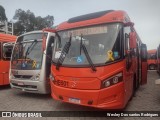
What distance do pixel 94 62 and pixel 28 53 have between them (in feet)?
12.5

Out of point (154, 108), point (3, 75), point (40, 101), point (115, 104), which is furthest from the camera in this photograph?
point (3, 75)

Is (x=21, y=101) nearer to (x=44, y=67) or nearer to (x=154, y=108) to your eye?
(x=44, y=67)

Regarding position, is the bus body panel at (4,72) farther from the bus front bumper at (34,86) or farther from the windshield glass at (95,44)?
the windshield glass at (95,44)

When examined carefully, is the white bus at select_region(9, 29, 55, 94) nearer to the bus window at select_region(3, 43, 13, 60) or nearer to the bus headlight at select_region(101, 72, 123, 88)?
the bus window at select_region(3, 43, 13, 60)

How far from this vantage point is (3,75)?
10.5 m

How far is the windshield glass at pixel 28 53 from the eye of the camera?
27.1 ft

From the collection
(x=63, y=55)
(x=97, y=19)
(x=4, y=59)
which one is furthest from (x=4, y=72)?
(x=97, y=19)

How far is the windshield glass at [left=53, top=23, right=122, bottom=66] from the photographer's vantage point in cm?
569

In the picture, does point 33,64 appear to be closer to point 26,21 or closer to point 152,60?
point 152,60

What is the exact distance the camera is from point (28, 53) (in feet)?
28.1

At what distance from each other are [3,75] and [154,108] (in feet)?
23.9

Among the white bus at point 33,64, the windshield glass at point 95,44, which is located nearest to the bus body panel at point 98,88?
the windshield glass at point 95,44

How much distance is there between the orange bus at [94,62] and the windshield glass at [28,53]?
1.68 meters

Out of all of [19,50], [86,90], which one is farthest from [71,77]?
[19,50]
